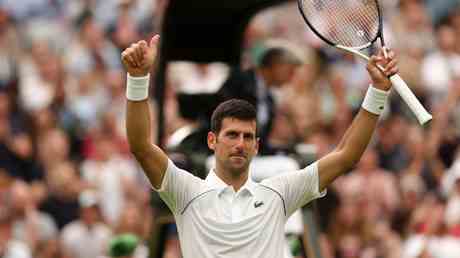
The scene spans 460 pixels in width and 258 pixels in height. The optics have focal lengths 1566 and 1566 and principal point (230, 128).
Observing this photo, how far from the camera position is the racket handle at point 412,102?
681 centimetres

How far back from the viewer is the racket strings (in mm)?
7559

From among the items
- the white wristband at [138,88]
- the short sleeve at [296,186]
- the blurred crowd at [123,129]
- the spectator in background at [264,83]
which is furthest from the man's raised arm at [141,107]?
the blurred crowd at [123,129]

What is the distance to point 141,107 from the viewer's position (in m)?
6.99

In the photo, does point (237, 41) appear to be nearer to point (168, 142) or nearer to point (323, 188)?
point (168, 142)

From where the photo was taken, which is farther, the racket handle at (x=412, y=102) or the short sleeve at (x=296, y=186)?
the short sleeve at (x=296, y=186)

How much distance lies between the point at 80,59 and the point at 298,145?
5889mm

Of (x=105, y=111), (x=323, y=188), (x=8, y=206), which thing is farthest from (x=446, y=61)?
(x=323, y=188)

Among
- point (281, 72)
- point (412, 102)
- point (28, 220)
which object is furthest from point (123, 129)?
point (412, 102)

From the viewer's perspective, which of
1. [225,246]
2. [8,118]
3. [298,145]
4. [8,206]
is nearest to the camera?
[225,246]

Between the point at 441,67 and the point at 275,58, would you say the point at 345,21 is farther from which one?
the point at 441,67

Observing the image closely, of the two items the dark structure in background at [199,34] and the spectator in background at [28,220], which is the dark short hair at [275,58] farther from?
the spectator in background at [28,220]

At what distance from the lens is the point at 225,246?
23.2ft

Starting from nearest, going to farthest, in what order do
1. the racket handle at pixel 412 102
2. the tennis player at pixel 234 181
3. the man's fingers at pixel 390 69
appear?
1. the racket handle at pixel 412 102
2. the tennis player at pixel 234 181
3. the man's fingers at pixel 390 69

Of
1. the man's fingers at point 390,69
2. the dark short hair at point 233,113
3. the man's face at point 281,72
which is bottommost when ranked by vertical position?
the man's face at point 281,72
